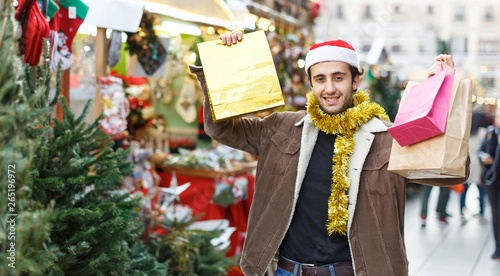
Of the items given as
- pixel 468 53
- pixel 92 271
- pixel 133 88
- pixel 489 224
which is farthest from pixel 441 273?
pixel 468 53

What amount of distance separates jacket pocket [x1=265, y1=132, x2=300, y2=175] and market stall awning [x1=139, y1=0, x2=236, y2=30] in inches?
76.4

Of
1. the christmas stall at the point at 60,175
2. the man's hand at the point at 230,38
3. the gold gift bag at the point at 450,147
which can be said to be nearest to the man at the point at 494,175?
the christmas stall at the point at 60,175

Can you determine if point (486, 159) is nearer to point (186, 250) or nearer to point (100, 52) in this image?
point (186, 250)

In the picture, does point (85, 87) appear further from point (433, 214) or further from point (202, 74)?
point (433, 214)

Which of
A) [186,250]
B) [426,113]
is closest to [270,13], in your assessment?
[186,250]

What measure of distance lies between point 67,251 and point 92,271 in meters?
0.17

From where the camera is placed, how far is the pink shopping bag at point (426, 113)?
6.69ft

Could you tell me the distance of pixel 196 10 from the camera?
448 centimetres

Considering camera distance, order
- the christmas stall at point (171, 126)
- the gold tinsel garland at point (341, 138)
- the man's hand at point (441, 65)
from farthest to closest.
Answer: the christmas stall at point (171, 126), the gold tinsel garland at point (341, 138), the man's hand at point (441, 65)

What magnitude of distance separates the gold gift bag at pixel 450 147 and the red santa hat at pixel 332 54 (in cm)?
57

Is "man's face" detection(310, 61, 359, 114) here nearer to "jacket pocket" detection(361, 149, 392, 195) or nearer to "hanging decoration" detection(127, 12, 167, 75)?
"jacket pocket" detection(361, 149, 392, 195)

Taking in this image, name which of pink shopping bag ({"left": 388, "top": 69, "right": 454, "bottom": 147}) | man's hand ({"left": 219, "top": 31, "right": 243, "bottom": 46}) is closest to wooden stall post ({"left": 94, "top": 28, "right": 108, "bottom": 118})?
man's hand ({"left": 219, "top": 31, "right": 243, "bottom": 46})

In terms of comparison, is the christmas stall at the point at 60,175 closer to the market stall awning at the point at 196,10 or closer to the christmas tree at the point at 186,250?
the christmas tree at the point at 186,250

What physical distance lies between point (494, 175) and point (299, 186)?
4.88 meters
